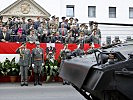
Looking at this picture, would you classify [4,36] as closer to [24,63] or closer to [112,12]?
[24,63]

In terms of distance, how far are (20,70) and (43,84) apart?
1206 mm

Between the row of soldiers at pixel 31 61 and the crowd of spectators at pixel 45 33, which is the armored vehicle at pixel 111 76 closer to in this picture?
the row of soldiers at pixel 31 61

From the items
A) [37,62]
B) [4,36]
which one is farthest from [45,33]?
[37,62]

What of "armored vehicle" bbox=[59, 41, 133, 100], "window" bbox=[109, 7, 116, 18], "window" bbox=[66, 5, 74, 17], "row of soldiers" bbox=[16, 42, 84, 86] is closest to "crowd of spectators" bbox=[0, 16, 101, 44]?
"row of soldiers" bbox=[16, 42, 84, 86]

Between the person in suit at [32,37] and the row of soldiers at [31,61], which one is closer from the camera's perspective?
the row of soldiers at [31,61]

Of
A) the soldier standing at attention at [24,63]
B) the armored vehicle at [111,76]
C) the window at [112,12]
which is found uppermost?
the window at [112,12]

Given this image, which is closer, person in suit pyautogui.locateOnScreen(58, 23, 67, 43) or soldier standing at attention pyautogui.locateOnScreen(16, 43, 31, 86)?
soldier standing at attention pyautogui.locateOnScreen(16, 43, 31, 86)

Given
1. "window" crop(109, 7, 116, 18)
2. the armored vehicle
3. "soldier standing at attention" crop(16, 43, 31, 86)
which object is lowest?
"soldier standing at attention" crop(16, 43, 31, 86)

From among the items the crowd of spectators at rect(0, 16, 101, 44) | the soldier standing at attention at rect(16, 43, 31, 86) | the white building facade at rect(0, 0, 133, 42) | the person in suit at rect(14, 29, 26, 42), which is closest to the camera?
the soldier standing at attention at rect(16, 43, 31, 86)

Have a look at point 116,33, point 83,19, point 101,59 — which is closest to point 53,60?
point 101,59

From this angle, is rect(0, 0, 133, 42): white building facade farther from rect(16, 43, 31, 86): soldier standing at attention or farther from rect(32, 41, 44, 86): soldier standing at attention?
rect(16, 43, 31, 86): soldier standing at attention

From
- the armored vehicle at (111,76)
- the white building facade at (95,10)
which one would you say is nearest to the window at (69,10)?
the white building facade at (95,10)

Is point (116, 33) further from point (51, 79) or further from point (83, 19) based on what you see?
point (51, 79)

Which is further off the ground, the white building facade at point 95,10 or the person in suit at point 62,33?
the white building facade at point 95,10
